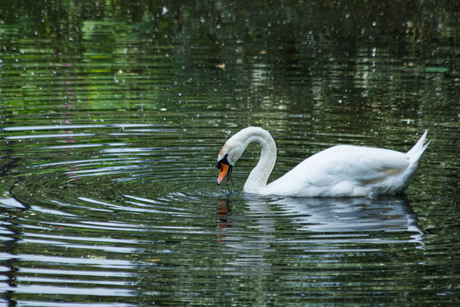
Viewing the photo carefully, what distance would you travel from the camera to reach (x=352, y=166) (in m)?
9.71

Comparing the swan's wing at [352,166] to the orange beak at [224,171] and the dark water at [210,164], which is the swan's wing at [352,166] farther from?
the orange beak at [224,171]

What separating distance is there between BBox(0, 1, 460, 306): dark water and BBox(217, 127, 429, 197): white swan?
7.5 inches

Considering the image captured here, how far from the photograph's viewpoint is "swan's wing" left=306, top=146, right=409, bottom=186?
31.6ft

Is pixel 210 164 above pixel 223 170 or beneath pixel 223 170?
beneath

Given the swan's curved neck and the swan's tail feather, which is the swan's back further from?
the swan's curved neck

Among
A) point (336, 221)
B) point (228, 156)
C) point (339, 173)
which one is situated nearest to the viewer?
point (336, 221)

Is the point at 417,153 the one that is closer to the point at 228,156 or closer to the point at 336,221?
the point at 336,221

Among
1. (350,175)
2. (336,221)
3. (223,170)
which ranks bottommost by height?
(336,221)

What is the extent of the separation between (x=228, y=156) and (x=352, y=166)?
152 cm

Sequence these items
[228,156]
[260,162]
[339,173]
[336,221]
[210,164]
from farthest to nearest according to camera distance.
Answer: [210,164] < [260,162] < [228,156] < [339,173] < [336,221]

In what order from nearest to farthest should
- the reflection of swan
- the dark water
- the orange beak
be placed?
1. the dark water
2. the reflection of swan
3. the orange beak

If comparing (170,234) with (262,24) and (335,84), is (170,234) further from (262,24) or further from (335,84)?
(262,24)

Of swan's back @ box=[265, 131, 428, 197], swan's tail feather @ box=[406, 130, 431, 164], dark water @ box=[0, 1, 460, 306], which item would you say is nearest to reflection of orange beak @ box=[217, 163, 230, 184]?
dark water @ box=[0, 1, 460, 306]

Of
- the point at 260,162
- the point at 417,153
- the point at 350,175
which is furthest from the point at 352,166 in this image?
the point at 260,162
